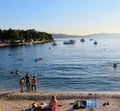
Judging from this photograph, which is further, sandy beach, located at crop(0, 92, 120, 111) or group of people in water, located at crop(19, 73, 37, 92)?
group of people in water, located at crop(19, 73, 37, 92)

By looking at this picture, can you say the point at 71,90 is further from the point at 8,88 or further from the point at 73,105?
the point at 73,105

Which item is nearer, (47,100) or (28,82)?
(47,100)

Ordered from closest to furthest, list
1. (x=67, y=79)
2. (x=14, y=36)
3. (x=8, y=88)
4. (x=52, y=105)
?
(x=52, y=105) < (x=8, y=88) < (x=67, y=79) < (x=14, y=36)

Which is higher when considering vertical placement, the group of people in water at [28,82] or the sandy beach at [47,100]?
the group of people in water at [28,82]

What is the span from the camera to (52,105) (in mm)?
25703

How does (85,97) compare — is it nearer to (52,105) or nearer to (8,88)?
(52,105)

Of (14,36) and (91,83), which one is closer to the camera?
(91,83)

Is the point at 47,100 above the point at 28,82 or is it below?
below

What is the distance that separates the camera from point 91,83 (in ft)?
159

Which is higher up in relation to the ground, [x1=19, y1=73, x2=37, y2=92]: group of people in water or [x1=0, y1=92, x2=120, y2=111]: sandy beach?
[x1=19, y1=73, x2=37, y2=92]: group of people in water

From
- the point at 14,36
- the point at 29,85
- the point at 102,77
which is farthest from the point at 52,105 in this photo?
the point at 14,36

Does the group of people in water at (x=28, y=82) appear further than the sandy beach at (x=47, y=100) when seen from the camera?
Yes

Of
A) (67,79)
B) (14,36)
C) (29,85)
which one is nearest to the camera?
(29,85)

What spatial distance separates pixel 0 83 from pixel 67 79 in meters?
10.7
